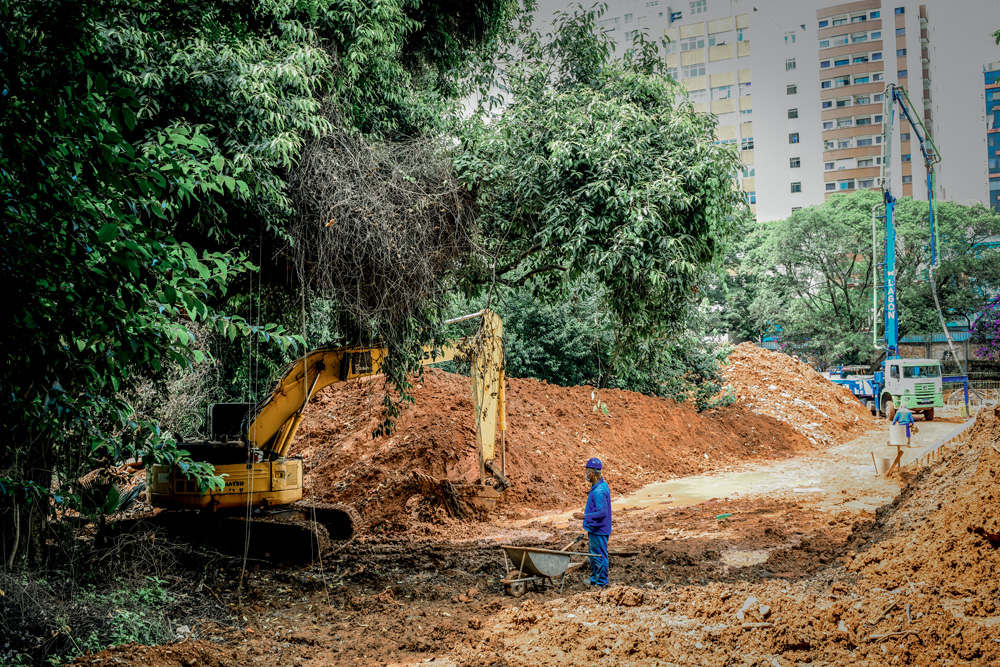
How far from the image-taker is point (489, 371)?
12352 millimetres

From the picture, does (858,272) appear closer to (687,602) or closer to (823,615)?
(687,602)

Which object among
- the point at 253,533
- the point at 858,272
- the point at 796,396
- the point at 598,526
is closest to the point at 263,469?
the point at 253,533

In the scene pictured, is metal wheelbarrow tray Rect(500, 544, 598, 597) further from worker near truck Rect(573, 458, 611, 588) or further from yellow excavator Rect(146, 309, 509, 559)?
yellow excavator Rect(146, 309, 509, 559)

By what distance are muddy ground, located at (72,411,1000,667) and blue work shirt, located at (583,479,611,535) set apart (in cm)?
69

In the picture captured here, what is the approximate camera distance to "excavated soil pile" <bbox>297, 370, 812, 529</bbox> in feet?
47.5

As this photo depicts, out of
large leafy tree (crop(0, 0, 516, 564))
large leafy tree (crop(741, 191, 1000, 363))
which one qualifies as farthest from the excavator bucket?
large leafy tree (crop(741, 191, 1000, 363))

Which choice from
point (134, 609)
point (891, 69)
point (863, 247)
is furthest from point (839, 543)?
point (891, 69)

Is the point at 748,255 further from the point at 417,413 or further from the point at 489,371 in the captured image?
the point at 489,371

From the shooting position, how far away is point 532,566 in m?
7.80

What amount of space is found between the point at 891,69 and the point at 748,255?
27437 millimetres

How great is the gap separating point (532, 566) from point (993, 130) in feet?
196

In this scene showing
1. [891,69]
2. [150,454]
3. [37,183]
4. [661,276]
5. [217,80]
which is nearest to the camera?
[37,183]

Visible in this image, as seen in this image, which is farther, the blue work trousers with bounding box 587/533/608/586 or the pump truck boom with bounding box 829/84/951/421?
the pump truck boom with bounding box 829/84/951/421

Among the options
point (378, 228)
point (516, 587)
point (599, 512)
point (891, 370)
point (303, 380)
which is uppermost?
point (378, 228)
